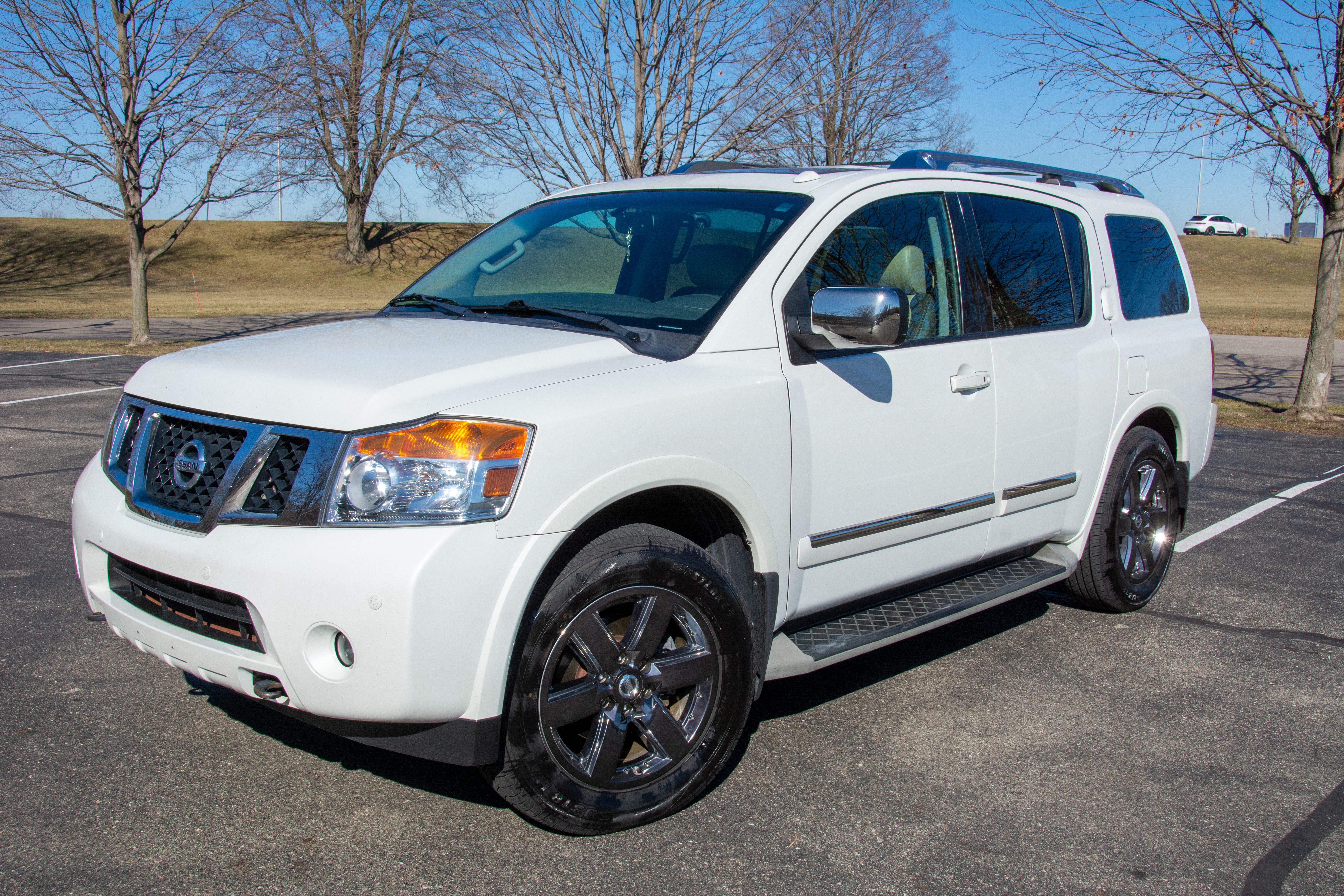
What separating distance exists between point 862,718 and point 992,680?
714 mm

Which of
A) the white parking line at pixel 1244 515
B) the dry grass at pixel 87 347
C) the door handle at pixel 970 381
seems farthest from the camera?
the dry grass at pixel 87 347

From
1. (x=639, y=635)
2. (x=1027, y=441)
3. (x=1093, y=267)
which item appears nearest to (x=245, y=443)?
(x=639, y=635)

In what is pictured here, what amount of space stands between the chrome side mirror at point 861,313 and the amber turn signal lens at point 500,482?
1117 millimetres

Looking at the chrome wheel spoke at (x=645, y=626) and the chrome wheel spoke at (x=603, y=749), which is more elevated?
the chrome wheel spoke at (x=645, y=626)

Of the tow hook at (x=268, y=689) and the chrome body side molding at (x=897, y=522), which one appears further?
the chrome body side molding at (x=897, y=522)

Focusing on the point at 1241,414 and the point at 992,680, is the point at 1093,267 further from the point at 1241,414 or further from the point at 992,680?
the point at 1241,414

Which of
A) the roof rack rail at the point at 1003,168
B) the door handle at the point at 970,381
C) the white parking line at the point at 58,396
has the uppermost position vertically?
the roof rack rail at the point at 1003,168

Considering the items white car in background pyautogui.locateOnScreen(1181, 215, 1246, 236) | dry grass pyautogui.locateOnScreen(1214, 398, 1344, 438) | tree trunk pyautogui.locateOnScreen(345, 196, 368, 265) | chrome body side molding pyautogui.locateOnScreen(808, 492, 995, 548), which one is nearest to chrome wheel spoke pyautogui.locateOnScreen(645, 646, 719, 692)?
chrome body side molding pyautogui.locateOnScreen(808, 492, 995, 548)

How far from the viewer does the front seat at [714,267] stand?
3.39 m

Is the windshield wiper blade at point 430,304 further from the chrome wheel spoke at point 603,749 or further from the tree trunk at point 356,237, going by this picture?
the tree trunk at point 356,237

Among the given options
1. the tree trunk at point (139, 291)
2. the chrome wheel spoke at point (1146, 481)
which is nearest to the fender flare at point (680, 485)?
the chrome wheel spoke at point (1146, 481)

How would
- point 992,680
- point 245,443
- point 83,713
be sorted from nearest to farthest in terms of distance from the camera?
point 245,443 → point 83,713 → point 992,680

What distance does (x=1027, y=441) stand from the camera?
4109 mm

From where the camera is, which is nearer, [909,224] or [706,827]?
[706,827]
